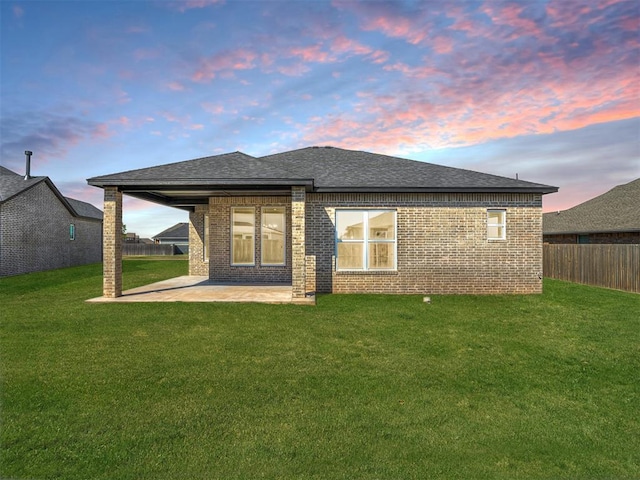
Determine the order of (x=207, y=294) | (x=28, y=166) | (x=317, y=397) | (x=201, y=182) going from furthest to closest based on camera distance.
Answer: (x=28, y=166) → (x=207, y=294) → (x=201, y=182) → (x=317, y=397)

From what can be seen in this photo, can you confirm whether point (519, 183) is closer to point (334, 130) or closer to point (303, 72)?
point (303, 72)

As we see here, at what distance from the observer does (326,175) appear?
43.2 ft

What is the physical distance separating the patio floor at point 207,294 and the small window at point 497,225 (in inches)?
259

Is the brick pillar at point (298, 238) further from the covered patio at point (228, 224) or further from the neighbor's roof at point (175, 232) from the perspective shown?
the neighbor's roof at point (175, 232)

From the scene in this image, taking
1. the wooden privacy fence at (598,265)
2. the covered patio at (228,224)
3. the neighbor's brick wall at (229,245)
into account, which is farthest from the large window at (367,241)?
the wooden privacy fence at (598,265)

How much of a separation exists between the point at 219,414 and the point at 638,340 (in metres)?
7.86

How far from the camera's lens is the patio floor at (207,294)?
10.3 metres

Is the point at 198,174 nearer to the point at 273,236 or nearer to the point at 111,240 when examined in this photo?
the point at 111,240

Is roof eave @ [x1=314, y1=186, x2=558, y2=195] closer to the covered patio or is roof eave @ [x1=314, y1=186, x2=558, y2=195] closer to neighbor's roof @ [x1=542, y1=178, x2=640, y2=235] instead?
the covered patio

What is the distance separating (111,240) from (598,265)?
1826 centimetres

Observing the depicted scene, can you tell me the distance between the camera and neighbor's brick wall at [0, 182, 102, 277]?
765 inches

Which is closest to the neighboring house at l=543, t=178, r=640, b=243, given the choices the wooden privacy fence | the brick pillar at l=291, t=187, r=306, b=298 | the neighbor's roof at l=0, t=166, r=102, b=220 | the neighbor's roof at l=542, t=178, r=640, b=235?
the neighbor's roof at l=542, t=178, r=640, b=235

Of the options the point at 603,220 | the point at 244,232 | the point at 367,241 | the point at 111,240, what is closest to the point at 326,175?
the point at 367,241

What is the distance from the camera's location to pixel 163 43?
37.0ft
